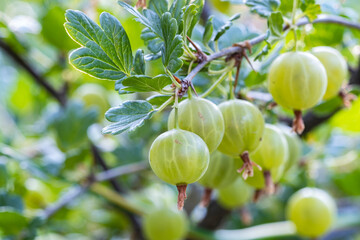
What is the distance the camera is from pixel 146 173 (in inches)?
47.1

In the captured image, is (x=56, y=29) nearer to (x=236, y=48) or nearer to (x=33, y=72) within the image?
(x=33, y=72)

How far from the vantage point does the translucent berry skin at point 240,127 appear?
44 cm

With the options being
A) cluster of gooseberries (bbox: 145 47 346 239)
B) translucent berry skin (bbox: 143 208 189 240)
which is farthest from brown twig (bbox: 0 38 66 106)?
cluster of gooseberries (bbox: 145 47 346 239)

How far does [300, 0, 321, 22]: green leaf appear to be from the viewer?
481 millimetres

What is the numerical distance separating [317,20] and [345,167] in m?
0.78

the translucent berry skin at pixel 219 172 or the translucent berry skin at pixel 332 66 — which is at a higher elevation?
the translucent berry skin at pixel 332 66

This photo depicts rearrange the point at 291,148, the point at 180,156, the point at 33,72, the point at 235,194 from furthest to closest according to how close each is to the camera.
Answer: the point at 33,72, the point at 235,194, the point at 291,148, the point at 180,156

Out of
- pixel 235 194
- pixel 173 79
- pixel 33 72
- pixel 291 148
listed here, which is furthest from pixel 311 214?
pixel 33 72

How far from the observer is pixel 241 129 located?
43cm

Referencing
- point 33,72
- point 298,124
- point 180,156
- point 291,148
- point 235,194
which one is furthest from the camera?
point 33,72

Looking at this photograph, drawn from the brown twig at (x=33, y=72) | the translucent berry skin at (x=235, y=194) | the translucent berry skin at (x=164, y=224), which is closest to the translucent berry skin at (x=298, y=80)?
the translucent berry skin at (x=235, y=194)

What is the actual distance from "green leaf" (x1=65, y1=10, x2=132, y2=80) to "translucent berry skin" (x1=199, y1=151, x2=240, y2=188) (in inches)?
8.4

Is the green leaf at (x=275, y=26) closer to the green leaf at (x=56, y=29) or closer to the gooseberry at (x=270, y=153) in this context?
the gooseberry at (x=270, y=153)

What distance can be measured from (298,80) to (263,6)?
0.39 feet
